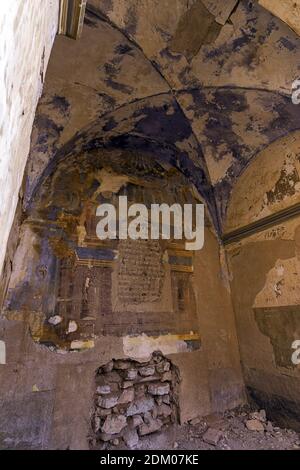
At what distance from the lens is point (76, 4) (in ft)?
6.93

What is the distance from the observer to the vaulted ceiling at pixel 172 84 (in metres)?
3.18

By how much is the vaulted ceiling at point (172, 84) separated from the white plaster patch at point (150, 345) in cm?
253

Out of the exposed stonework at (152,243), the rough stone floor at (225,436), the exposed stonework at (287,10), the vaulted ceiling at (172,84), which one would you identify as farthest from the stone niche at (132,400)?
the exposed stonework at (287,10)

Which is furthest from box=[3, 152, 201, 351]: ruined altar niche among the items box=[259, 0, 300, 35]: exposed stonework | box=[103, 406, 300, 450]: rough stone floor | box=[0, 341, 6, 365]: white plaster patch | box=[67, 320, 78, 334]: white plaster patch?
box=[259, 0, 300, 35]: exposed stonework

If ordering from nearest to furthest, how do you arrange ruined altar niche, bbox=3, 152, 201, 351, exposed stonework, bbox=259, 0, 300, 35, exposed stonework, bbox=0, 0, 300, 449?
1. exposed stonework, bbox=259, 0, 300, 35
2. exposed stonework, bbox=0, 0, 300, 449
3. ruined altar niche, bbox=3, 152, 201, 351

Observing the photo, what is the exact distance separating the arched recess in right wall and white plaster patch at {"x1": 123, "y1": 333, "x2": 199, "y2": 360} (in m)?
1.16

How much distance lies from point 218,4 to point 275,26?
69 cm

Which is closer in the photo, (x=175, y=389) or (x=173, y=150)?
(x=175, y=389)

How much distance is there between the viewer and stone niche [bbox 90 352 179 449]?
350 cm

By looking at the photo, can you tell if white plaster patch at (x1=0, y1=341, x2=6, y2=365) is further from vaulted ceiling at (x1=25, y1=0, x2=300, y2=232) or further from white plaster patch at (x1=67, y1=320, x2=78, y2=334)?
vaulted ceiling at (x1=25, y1=0, x2=300, y2=232)

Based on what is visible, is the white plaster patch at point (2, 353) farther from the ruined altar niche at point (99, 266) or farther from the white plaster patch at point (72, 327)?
the white plaster patch at point (72, 327)

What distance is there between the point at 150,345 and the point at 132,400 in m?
0.75
